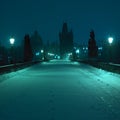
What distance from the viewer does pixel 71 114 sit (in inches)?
448

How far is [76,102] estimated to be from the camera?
47.2 ft

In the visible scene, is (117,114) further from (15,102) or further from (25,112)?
(15,102)

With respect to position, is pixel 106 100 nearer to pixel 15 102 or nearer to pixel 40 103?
pixel 40 103

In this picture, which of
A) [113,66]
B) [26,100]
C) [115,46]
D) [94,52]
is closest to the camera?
[26,100]

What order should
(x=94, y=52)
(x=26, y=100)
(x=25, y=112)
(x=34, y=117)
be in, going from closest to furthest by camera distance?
(x=34, y=117)
(x=25, y=112)
(x=26, y=100)
(x=94, y=52)

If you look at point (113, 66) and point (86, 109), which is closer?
point (86, 109)

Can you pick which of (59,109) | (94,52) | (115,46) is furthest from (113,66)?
(115,46)

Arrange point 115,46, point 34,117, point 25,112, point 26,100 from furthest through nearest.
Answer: point 115,46 < point 26,100 < point 25,112 < point 34,117

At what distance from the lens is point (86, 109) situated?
12414 millimetres

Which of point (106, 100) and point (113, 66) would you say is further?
point (113, 66)

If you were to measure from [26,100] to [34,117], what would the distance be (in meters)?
4.37

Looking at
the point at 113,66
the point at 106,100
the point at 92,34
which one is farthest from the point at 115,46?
the point at 106,100

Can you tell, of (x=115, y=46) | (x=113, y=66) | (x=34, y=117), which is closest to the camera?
(x=34, y=117)

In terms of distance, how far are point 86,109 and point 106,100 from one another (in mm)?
2543
